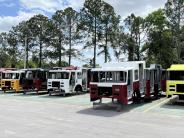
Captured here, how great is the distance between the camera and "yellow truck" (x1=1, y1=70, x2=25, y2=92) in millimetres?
31062

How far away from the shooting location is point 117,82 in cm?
1912

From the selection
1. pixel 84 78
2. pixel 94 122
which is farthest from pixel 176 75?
pixel 84 78

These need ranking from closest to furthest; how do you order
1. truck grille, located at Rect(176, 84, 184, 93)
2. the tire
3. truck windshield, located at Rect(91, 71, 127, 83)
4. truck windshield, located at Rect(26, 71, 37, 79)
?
truck windshield, located at Rect(91, 71, 127, 83) < truck grille, located at Rect(176, 84, 184, 93) < the tire < truck windshield, located at Rect(26, 71, 37, 79)

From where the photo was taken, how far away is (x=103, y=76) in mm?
20016

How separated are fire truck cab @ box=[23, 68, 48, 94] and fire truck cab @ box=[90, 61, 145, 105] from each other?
1056 cm

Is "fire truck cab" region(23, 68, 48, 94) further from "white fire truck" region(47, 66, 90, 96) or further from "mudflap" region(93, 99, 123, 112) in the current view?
"mudflap" region(93, 99, 123, 112)

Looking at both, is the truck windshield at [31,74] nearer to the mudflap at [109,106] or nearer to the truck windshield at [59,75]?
the truck windshield at [59,75]

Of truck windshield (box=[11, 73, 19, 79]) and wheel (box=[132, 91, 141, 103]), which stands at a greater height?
truck windshield (box=[11, 73, 19, 79])

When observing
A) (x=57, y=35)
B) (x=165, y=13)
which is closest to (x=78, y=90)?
(x=165, y=13)

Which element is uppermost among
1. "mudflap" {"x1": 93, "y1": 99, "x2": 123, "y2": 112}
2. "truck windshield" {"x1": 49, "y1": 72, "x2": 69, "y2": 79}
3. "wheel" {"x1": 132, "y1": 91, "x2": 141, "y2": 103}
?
"truck windshield" {"x1": 49, "y1": 72, "x2": 69, "y2": 79}

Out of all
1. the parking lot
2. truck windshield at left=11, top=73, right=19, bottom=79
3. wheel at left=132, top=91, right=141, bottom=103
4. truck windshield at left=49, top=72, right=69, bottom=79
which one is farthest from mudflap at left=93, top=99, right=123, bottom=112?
truck windshield at left=11, top=73, right=19, bottom=79

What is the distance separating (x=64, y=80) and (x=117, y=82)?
870 centimetres

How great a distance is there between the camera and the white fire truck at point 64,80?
89.0 feet

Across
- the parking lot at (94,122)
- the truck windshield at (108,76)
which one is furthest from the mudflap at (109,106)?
the truck windshield at (108,76)
